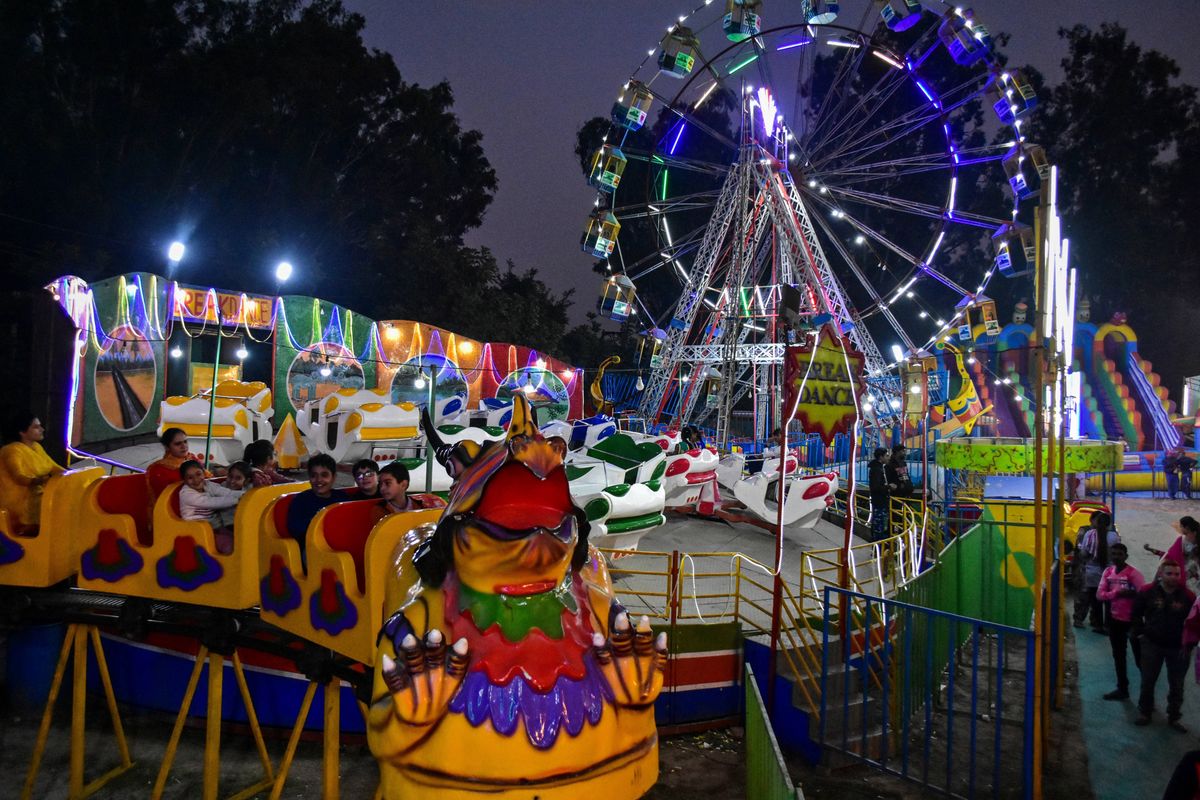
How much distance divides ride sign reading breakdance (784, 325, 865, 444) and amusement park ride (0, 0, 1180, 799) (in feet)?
0.25

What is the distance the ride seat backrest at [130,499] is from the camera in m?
4.27

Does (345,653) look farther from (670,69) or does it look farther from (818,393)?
(670,69)

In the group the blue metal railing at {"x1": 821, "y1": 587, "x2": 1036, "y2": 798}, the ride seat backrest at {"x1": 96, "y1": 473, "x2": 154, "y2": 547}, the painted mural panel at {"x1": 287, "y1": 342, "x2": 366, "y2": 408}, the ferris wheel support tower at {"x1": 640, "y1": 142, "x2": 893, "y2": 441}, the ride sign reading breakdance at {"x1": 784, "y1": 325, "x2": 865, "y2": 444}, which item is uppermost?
the ferris wheel support tower at {"x1": 640, "y1": 142, "x2": 893, "y2": 441}

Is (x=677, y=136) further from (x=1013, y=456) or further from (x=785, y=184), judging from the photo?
(x=1013, y=456)

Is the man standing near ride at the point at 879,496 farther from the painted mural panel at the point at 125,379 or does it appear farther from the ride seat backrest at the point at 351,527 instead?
the painted mural panel at the point at 125,379

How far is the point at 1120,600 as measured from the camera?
19.3 feet

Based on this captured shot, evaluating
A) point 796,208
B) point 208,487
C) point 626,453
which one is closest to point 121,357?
point 626,453

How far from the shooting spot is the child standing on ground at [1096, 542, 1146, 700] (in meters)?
5.86

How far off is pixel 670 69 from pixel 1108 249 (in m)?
25.2

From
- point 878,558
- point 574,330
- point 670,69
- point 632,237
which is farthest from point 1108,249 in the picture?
point 878,558

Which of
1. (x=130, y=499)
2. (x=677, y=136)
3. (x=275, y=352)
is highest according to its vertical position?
(x=677, y=136)

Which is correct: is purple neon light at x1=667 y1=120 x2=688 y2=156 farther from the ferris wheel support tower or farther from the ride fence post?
the ride fence post

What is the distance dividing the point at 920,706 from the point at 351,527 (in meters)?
4.68

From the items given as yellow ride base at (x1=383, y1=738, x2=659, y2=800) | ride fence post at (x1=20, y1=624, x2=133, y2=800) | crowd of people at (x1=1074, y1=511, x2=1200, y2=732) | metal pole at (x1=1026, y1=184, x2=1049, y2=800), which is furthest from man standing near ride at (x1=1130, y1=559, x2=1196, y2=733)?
ride fence post at (x1=20, y1=624, x2=133, y2=800)
